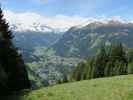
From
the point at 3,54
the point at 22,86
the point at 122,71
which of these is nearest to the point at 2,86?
the point at 3,54

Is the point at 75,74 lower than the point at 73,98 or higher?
lower

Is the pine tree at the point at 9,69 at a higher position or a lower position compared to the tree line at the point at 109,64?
higher

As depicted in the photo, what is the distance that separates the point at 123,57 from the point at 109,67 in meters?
7.81

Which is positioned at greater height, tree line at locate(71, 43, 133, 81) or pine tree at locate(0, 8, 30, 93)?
pine tree at locate(0, 8, 30, 93)

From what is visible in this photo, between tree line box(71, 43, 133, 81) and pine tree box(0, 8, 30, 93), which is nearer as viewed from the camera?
pine tree box(0, 8, 30, 93)

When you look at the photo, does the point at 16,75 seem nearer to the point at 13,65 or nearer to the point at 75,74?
Answer: the point at 13,65

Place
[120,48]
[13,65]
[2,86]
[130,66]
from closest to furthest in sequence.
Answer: [2,86] < [13,65] < [130,66] < [120,48]

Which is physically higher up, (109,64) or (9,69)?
(9,69)

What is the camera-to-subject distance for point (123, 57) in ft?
461

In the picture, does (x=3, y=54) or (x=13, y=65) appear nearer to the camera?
(x=3, y=54)

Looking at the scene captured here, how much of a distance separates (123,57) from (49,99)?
11989cm

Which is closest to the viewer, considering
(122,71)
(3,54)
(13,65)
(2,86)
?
(2,86)

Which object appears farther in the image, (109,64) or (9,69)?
(109,64)

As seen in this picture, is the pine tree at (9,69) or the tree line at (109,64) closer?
the pine tree at (9,69)
